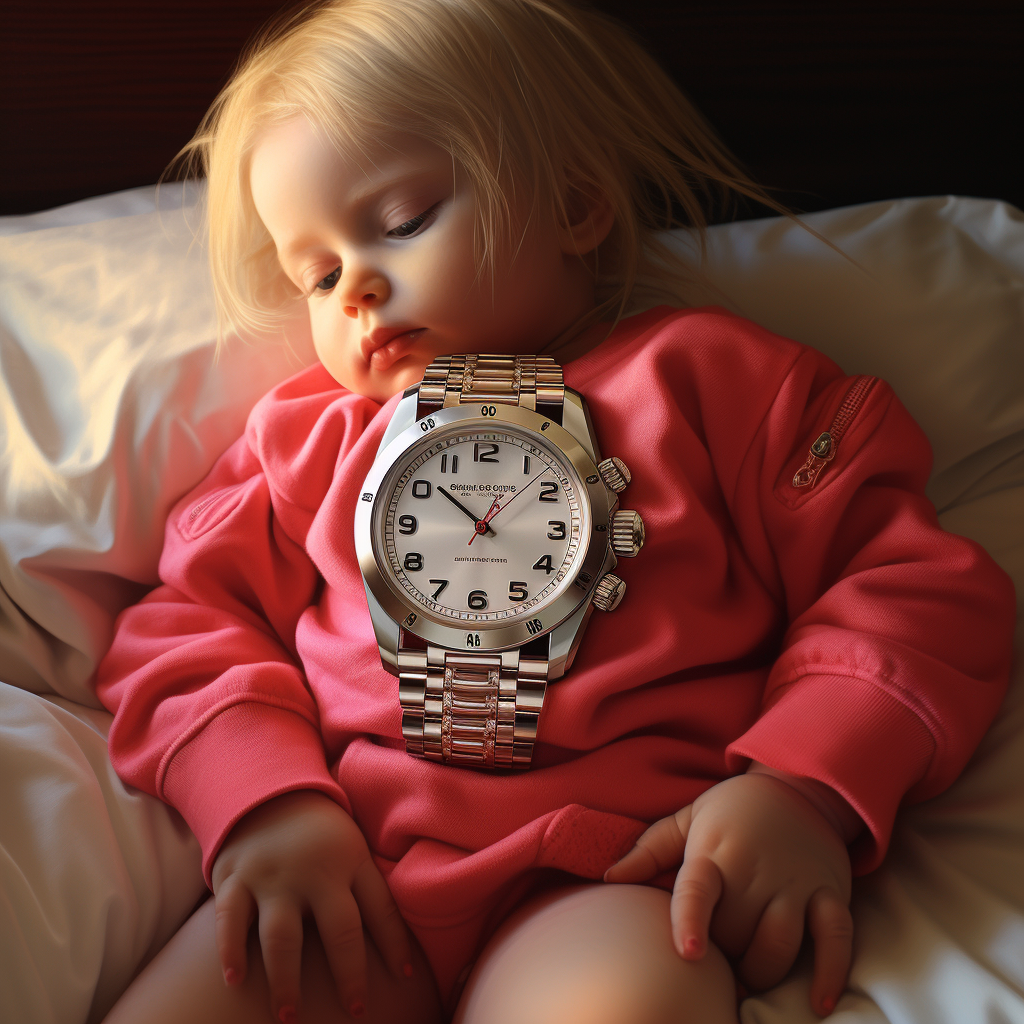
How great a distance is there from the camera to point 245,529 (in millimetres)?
944

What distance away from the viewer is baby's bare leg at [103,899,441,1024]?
674 millimetres

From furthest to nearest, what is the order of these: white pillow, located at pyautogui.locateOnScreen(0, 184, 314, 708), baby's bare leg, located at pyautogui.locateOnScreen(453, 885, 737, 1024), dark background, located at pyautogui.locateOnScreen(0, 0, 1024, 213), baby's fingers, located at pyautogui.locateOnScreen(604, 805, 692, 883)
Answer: dark background, located at pyautogui.locateOnScreen(0, 0, 1024, 213) < white pillow, located at pyautogui.locateOnScreen(0, 184, 314, 708) < baby's fingers, located at pyautogui.locateOnScreen(604, 805, 692, 883) < baby's bare leg, located at pyautogui.locateOnScreen(453, 885, 737, 1024)

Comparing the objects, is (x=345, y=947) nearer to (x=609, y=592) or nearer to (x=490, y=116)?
(x=609, y=592)

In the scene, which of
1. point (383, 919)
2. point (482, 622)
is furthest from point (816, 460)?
point (383, 919)

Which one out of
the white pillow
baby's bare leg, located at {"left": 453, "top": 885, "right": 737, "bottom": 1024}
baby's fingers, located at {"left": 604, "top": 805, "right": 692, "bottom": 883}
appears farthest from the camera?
the white pillow

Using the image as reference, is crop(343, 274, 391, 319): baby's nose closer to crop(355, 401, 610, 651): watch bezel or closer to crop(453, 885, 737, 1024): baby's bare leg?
crop(355, 401, 610, 651): watch bezel

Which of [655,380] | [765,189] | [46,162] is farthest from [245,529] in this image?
[765,189]

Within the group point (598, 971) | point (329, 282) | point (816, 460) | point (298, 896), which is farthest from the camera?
point (329, 282)

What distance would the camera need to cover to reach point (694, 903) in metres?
0.66

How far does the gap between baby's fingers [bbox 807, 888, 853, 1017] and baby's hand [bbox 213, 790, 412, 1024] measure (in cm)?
32

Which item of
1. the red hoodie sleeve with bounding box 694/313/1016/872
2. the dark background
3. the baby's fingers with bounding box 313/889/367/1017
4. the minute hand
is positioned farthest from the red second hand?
the dark background

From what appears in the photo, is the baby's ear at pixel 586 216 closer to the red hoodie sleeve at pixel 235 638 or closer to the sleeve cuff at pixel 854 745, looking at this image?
the red hoodie sleeve at pixel 235 638

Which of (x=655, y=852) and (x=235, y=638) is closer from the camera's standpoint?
(x=655, y=852)

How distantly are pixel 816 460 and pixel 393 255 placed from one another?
1.47ft
